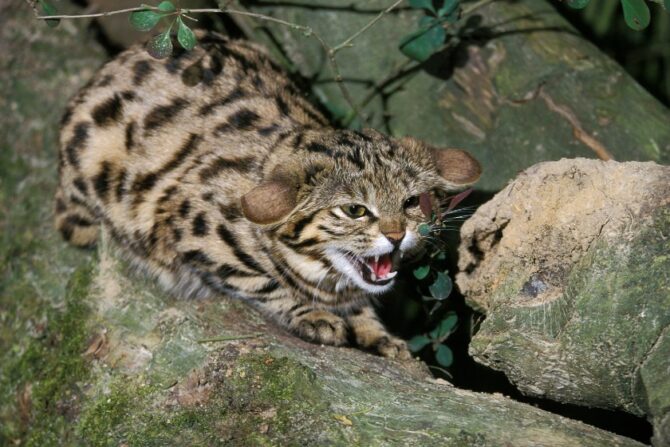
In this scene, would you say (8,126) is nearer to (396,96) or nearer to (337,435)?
(396,96)

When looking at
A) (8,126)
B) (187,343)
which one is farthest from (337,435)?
(8,126)

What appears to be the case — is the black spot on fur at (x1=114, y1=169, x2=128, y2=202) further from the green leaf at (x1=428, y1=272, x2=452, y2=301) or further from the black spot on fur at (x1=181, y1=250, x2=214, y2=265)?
the green leaf at (x1=428, y1=272, x2=452, y2=301)

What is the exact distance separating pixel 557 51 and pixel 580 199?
1.90m

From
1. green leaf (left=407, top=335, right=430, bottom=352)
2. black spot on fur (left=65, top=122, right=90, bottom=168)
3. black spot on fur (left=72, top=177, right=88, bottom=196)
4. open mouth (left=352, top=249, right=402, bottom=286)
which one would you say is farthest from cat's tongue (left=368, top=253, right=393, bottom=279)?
black spot on fur (left=65, top=122, right=90, bottom=168)

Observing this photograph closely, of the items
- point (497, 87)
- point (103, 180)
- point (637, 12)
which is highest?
point (637, 12)

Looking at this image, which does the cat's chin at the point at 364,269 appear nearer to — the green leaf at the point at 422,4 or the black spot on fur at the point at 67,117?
the green leaf at the point at 422,4

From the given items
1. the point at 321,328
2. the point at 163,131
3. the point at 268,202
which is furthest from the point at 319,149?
the point at 163,131

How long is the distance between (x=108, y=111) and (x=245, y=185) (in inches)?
44.8

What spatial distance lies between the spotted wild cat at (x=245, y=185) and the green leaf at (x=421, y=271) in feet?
0.40

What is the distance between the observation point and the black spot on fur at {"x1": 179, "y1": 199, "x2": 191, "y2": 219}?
4.55 meters

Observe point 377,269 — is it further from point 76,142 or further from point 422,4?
point 76,142

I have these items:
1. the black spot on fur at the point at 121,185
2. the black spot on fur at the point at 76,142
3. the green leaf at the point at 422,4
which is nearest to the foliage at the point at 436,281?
the green leaf at the point at 422,4

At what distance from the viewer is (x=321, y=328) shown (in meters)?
4.42

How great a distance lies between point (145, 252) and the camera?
4762mm
